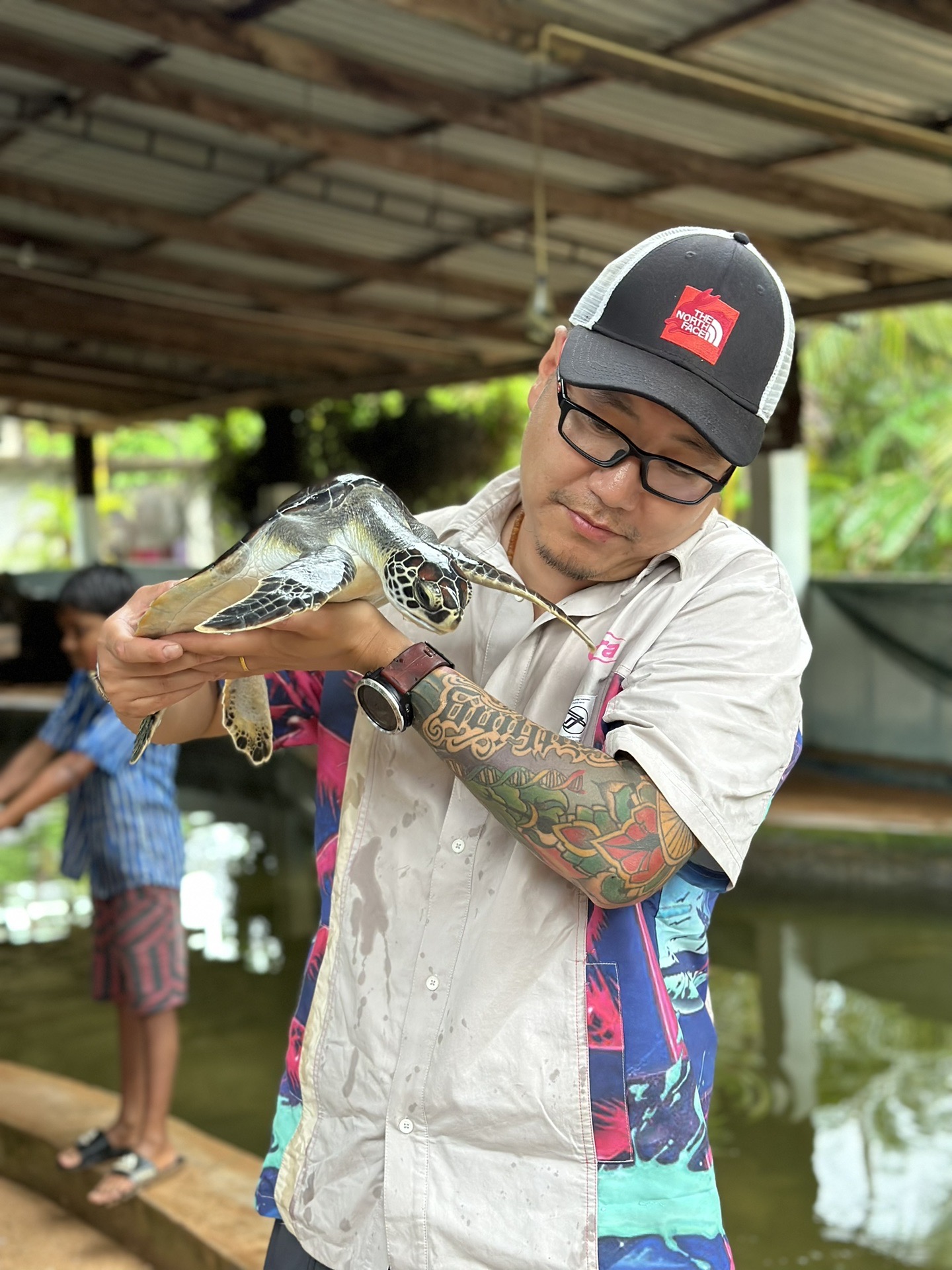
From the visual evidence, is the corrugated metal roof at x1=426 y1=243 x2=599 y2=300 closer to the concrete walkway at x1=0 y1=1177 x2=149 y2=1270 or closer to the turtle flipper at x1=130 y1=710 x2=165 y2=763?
the concrete walkway at x1=0 y1=1177 x2=149 y2=1270

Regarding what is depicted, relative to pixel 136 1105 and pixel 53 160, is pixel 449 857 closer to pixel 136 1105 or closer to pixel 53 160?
pixel 136 1105

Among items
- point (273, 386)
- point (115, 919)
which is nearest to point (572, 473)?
point (115, 919)

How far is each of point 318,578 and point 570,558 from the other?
0.24 meters

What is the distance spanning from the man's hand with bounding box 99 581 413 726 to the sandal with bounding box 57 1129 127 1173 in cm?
189

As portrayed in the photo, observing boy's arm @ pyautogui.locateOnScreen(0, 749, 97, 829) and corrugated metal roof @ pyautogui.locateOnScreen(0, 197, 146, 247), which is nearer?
boy's arm @ pyautogui.locateOnScreen(0, 749, 97, 829)

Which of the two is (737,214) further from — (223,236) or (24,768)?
(24,768)

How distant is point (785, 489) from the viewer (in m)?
8.63

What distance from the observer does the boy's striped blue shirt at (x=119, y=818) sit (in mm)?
2824

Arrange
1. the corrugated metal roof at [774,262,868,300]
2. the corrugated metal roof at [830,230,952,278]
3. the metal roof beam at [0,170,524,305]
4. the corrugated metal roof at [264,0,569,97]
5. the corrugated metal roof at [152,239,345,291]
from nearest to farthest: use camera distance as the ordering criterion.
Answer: the corrugated metal roof at [264,0,569,97] < the metal roof beam at [0,170,524,305] < the corrugated metal roof at [830,230,952,278] < the corrugated metal roof at [774,262,868,300] < the corrugated metal roof at [152,239,345,291]

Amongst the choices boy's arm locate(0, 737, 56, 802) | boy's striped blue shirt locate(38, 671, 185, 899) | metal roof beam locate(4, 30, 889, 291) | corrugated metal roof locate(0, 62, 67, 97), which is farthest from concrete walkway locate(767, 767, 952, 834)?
corrugated metal roof locate(0, 62, 67, 97)

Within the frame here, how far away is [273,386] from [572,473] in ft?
38.3

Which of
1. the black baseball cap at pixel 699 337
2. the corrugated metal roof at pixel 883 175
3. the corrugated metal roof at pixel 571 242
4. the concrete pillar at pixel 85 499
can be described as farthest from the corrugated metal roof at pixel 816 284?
the concrete pillar at pixel 85 499

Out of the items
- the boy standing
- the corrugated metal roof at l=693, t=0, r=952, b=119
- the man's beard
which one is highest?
the corrugated metal roof at l=693, t=0, r=952, b=119

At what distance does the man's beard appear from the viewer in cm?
113
